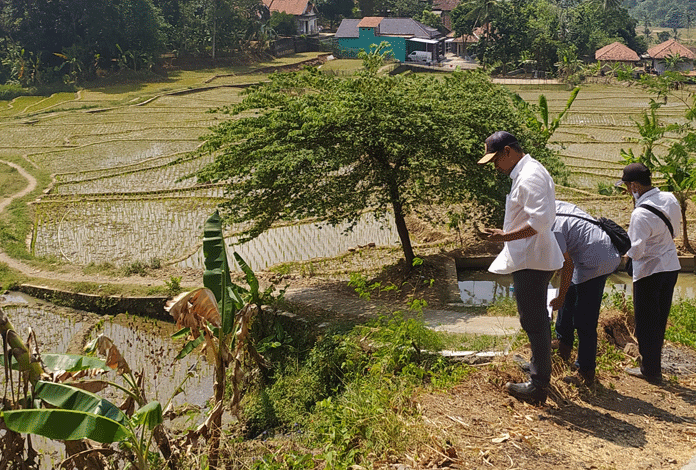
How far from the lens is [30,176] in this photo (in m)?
15.3

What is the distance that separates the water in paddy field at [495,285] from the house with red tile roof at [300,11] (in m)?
37.2

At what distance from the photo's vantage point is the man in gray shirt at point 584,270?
411 centimetres

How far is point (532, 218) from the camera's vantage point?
3.67 meters

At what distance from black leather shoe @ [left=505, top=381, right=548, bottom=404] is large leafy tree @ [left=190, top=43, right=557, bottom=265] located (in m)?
4.35

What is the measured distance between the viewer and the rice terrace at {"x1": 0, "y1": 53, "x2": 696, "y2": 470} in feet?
12.6

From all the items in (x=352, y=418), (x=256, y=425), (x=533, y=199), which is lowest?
(x=256, y=425)

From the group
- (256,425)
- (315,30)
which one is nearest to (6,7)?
(315,30)

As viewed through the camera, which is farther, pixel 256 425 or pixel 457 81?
pixel 457 81

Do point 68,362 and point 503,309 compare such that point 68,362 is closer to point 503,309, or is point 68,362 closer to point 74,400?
point 74,400

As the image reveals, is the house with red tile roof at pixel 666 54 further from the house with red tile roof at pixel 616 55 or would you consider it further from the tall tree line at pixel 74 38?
the tall tree line at pixel 74 38

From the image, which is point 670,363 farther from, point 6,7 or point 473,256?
point 6,7

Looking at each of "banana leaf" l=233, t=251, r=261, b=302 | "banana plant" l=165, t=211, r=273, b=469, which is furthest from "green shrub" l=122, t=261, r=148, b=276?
"banana plant" l=165, t=211, r=273, b=469

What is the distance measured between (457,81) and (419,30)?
1241 inches

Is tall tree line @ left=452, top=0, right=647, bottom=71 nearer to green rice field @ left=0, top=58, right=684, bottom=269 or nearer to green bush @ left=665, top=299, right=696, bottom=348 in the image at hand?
green rice field @ left=0, top=58, right=684, bottom=269
